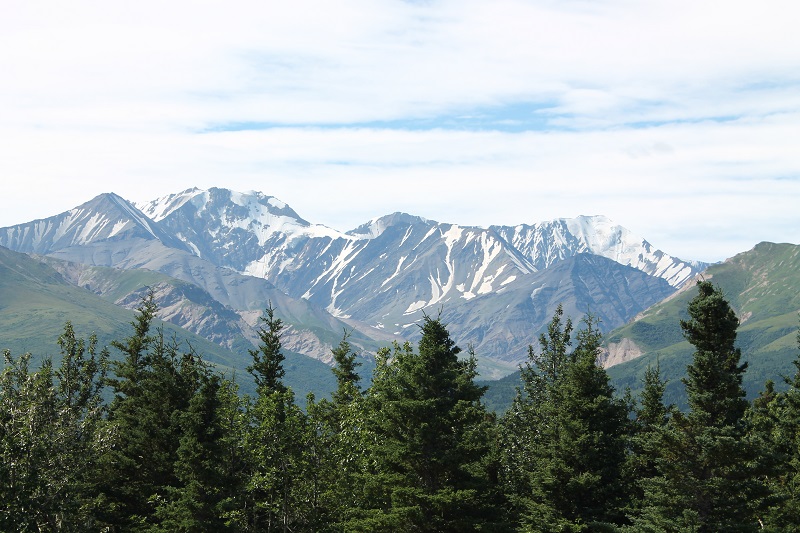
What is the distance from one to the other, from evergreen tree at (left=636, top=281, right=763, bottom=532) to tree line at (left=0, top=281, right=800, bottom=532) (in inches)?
4.1

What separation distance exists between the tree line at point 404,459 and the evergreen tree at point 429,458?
15 cm

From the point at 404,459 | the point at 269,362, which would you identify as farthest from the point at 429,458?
the point at 269,362

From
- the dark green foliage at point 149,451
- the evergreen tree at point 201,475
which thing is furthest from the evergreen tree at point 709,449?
the dark green foliage at point 149,451

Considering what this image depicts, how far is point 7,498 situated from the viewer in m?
50.5

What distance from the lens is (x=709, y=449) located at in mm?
53125

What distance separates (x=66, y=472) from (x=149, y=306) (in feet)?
97.1

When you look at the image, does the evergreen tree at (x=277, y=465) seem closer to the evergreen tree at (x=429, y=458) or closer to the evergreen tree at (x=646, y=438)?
the evergreen tree at (x=429, y=458)

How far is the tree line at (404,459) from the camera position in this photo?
5453 centimetres

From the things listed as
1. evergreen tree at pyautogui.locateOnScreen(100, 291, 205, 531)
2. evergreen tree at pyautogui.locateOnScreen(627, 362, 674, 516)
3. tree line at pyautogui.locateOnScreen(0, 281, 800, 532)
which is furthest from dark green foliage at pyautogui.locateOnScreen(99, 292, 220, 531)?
evergreen tree at pyautogui.locateOnScreen(627, 362, 674, 516)

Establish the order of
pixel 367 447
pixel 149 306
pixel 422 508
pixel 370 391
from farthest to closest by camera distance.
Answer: pixel 149 306, pixel 370 391, pixel 367 447, pixel 422 508

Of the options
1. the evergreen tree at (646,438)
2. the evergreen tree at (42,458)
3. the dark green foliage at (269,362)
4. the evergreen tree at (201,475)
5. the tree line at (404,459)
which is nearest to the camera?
the evergreen tree at (42,458)

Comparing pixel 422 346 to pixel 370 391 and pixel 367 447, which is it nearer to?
pixel 367 447

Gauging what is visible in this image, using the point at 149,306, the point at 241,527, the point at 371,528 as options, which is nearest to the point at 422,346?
the point at 371,528

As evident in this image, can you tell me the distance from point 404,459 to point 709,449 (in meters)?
21.9
